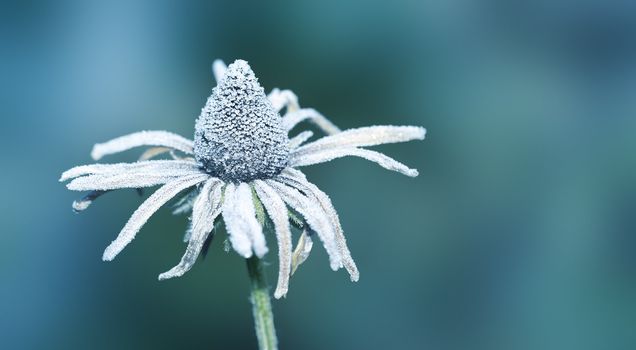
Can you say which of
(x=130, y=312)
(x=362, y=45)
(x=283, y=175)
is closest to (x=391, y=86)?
(x=362, y=45)

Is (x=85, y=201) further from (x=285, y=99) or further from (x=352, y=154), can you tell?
(x=285, y=99)

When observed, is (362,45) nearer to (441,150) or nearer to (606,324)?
(441,150)

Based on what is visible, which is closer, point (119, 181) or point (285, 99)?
point (119, 181)

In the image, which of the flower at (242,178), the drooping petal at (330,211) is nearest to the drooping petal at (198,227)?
the flower at (242,178)

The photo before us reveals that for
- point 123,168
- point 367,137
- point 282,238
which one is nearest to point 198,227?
point 282,238

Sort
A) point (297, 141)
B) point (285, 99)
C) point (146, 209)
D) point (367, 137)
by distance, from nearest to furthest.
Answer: point (146, 209)
point (367, 137)
point (297, 141)
point (285, 99)

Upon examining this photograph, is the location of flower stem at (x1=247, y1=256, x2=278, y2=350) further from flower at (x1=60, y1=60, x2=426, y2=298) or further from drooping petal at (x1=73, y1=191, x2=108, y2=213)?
drooping petal at (x1=73, y1=191, x2=108, y2=213)

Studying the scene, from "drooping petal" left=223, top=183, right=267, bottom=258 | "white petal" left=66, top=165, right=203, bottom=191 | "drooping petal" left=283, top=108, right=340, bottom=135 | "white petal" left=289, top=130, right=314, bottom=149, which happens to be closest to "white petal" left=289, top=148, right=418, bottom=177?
"white petal" left=289, top=130, right=314, bottom=149
